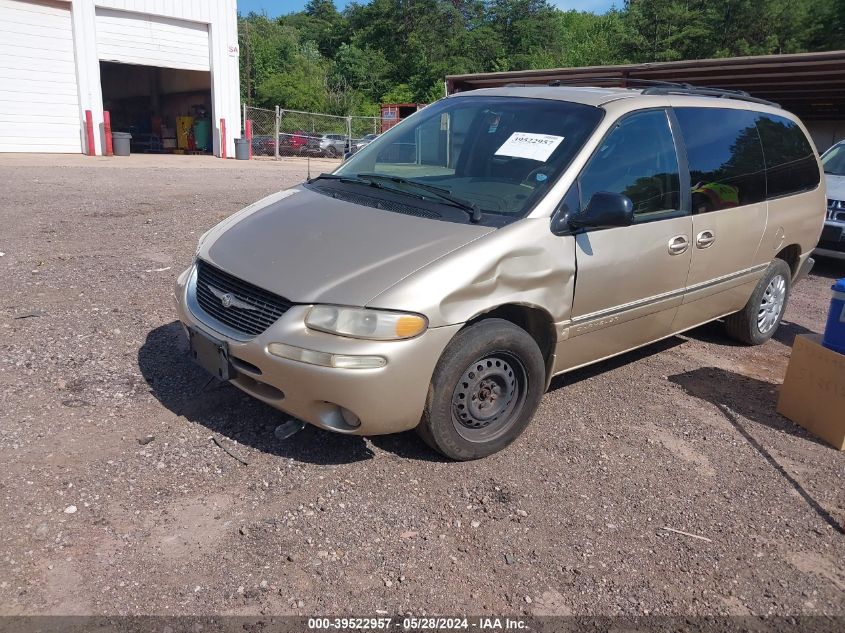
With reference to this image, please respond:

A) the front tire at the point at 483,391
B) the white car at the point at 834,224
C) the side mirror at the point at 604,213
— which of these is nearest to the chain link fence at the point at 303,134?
the white car at the point at 834,224

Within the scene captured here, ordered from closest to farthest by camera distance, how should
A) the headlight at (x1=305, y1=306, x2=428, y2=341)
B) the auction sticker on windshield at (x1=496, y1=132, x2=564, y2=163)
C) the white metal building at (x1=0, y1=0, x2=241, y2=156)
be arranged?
the headlight at (x1=305, y1=306, x2=428, y2=341)
the auction sticker on windshield at (x1=496, y1=132, x2=564, y2=163)
the white metal building at (x1=0, y1=0, x2=241, y2=156)

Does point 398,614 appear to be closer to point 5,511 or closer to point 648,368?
point 5,511

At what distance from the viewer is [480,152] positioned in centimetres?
407

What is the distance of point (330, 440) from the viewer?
3559 mm

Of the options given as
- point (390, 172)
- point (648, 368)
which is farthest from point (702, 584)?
point (390, 172)

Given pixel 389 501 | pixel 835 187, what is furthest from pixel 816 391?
pixel 835 187

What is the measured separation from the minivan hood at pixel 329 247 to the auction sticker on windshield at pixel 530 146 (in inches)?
28.7

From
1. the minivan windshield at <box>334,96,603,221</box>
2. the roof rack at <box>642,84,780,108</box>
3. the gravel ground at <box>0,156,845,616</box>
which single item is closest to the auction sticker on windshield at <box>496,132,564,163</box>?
the minivan windshield at <box>334,96,603,221</box>

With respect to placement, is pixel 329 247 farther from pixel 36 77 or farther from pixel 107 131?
pixel 107 131

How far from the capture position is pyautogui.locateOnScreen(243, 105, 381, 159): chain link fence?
28.8 m

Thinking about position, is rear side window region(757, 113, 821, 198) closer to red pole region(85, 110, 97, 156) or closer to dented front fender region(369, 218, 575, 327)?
dented front fender region(369, 218, 575, 327)

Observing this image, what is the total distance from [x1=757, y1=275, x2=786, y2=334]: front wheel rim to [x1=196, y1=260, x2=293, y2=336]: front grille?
4095mm

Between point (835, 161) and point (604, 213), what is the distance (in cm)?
767

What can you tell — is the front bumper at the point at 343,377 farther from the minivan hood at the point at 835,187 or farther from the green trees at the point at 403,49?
the green trees at the point at 403,49
